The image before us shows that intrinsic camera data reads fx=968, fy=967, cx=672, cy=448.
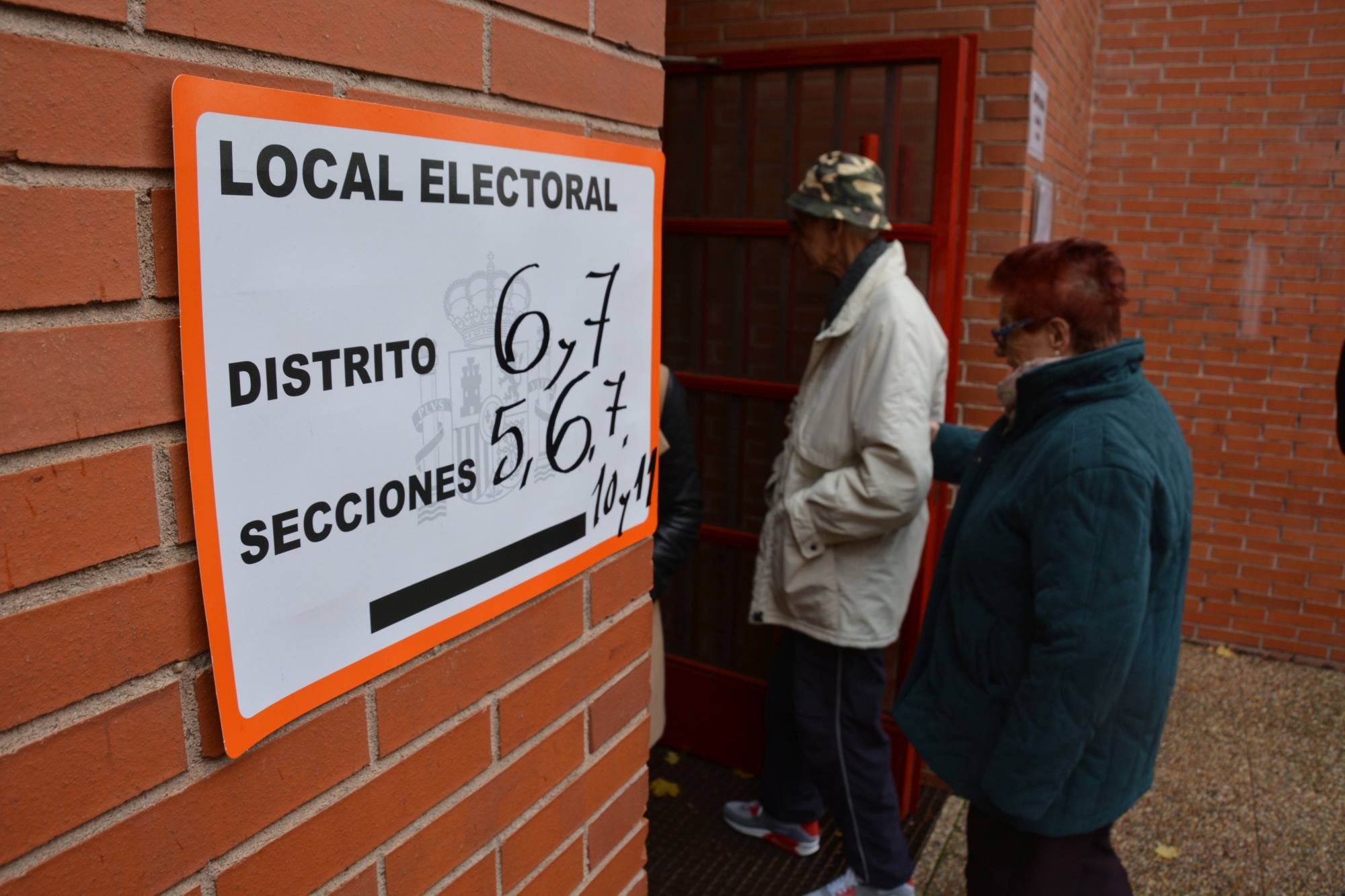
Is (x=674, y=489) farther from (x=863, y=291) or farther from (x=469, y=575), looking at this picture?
(x=469, y=575)

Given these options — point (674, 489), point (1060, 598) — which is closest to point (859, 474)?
point (674, 489)

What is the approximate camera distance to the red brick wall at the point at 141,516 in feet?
2.08

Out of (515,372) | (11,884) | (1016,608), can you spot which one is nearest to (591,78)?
(515,372)

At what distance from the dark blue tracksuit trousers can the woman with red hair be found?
66 cm

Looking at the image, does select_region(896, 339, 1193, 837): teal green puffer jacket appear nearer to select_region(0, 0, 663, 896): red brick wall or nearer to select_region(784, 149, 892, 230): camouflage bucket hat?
select_region(784, 149, 892, 230): camouflage bucket hat

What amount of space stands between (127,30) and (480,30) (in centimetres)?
39

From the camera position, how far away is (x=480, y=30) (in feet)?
3.21

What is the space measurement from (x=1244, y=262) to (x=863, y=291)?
3174mm

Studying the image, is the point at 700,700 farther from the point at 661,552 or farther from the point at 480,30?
the point at 480,30

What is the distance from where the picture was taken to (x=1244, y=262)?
16.1ft

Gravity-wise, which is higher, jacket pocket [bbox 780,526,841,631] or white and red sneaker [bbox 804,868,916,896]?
jacket pocket [bbox 780,526,841,631]

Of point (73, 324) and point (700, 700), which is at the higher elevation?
point (73, 324)

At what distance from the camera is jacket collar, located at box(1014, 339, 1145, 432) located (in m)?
1.97

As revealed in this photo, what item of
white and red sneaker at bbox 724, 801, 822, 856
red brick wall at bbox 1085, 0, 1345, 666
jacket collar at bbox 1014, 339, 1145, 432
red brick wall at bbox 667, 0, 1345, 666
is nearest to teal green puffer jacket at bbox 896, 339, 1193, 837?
jacket collar at bbox 1014, 339, 1145, 432
